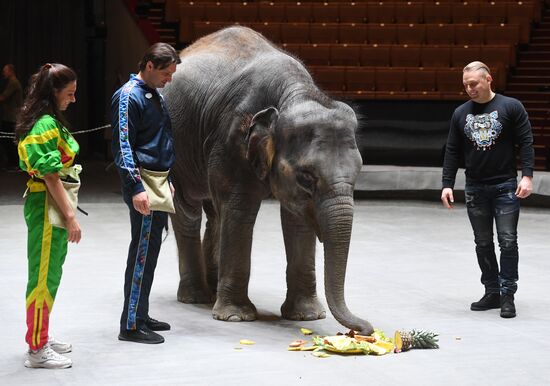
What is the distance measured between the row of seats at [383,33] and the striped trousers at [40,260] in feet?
37.6

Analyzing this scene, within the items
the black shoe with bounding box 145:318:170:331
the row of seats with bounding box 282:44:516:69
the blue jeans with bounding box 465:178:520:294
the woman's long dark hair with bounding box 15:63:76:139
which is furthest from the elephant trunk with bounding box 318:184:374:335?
the row of seats with bounding box 282:44:516:69

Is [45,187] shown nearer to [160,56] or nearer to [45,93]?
[45,93]

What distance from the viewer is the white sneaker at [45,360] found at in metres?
5.15

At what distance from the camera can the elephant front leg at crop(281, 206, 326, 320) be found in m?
6.45

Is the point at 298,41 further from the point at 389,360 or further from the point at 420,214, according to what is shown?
the point at 389,360

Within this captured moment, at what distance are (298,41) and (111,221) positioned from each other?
21.0ft

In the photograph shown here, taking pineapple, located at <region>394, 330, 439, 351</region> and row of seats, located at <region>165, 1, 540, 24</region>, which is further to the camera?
row of seats, located at <region>165, 1, 540, 24</region>

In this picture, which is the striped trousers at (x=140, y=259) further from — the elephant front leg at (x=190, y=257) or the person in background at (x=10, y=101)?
the person in background at (x=10, y=101)

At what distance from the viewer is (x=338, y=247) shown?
18.3ft

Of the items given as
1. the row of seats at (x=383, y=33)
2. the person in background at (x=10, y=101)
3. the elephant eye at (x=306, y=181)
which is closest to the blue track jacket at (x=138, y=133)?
the elephant eye at (x=306, y=181)

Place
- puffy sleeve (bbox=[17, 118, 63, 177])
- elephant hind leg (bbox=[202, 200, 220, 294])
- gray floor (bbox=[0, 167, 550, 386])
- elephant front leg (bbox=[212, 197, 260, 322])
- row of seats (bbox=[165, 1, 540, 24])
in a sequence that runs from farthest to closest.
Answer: row of seats (bbox=[165, 1, 540, 24]) → elephant hind leg (bbox=[202, 200, 220, 294]) → elephant front leg (bbox=[212, 197, 260, 322]) → gray floor (bbox=[0, 167, 550, 386]) → puffy sleeve (bbox=[17, 118, 63, 177])

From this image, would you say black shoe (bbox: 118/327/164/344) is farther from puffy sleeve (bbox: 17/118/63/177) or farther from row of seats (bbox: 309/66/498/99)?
row of seats (bbox: 309/66/498/99)

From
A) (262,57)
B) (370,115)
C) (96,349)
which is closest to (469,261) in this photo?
(262,57)

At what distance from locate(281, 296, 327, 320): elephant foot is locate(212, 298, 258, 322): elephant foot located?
0.20 m
